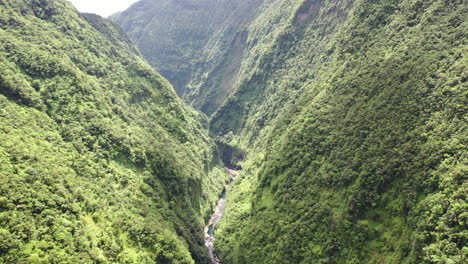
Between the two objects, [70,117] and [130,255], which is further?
[70,117]

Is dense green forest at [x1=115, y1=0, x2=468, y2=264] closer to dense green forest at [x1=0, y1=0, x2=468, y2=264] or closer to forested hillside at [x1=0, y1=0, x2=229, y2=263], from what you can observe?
dense green forest at [x1=0, y1=0, x2=468, y2=264]

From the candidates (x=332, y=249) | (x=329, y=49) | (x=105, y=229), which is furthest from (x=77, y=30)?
(x=332, y=249)

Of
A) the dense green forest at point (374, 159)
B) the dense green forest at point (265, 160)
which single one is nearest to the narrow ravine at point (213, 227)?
the dense green forest at point (374, 159)

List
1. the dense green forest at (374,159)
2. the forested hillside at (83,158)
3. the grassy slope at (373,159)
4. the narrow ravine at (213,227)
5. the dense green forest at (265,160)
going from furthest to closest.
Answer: the narrow ravine at (213,227) < the grassy slope at (373,159) < the dense green forest at (374,159) < the dense green forest at (265,160) < the forested hillside at (83,158)

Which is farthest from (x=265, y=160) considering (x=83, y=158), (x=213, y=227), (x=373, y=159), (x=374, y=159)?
(x=83, y=158)

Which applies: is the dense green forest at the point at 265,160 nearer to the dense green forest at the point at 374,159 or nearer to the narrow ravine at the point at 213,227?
the dense green forest at the point at 374,159

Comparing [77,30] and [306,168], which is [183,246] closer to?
[306,168]
